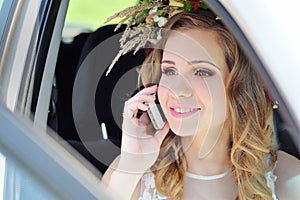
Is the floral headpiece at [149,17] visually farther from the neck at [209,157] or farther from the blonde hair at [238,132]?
the neck at [209,157]

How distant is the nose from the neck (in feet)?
0.62

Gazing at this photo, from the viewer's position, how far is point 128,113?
7.06 feet

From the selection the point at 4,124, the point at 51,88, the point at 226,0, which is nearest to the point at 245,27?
the point at 226,0

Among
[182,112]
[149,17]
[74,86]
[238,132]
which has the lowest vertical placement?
[74,86]

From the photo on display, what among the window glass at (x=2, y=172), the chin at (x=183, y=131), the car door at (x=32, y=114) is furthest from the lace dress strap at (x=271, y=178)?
the window glass at (x=2, y=172)

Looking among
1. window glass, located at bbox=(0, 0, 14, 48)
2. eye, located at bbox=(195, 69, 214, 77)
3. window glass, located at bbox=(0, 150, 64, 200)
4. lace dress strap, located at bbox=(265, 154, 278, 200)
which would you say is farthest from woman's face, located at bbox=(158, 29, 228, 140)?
window glass, located at bbox=(0, 150, 64, 200)

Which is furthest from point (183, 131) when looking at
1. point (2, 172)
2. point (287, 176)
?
point (2, 172)

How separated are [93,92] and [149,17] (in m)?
0.58

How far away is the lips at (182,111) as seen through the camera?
1.94 m

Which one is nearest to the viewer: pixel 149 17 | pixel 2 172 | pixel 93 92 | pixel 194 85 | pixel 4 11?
pixel 2 172

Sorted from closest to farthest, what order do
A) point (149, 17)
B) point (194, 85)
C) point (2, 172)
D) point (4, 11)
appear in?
point (2, 172) → point (4, 11) → point (194, 85) → point (149, 17)

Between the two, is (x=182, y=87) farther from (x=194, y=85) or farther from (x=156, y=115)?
(x=156, y=115)

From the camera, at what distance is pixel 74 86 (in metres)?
2.82

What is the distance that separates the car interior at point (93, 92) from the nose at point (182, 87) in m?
0.29
